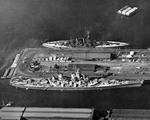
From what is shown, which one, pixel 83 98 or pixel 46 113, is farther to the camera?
pixel 83 98

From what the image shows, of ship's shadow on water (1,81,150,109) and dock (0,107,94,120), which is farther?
ship's shadow on water (1,81,150,109)

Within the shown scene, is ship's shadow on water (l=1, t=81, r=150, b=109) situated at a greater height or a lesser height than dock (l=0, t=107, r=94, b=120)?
greater

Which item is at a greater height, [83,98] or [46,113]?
[83,98]

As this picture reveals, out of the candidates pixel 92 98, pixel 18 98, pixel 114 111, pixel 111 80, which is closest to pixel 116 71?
pixel 111 80

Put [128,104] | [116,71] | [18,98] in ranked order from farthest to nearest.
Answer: [116,71], [18,98], [128,104]

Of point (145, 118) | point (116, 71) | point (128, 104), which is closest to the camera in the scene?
point (145, 118)

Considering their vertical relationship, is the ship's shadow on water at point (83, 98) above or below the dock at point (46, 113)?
above

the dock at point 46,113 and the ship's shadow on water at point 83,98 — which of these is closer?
the dock at point 46,113

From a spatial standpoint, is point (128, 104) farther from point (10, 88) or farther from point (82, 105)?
point (10, 88)
